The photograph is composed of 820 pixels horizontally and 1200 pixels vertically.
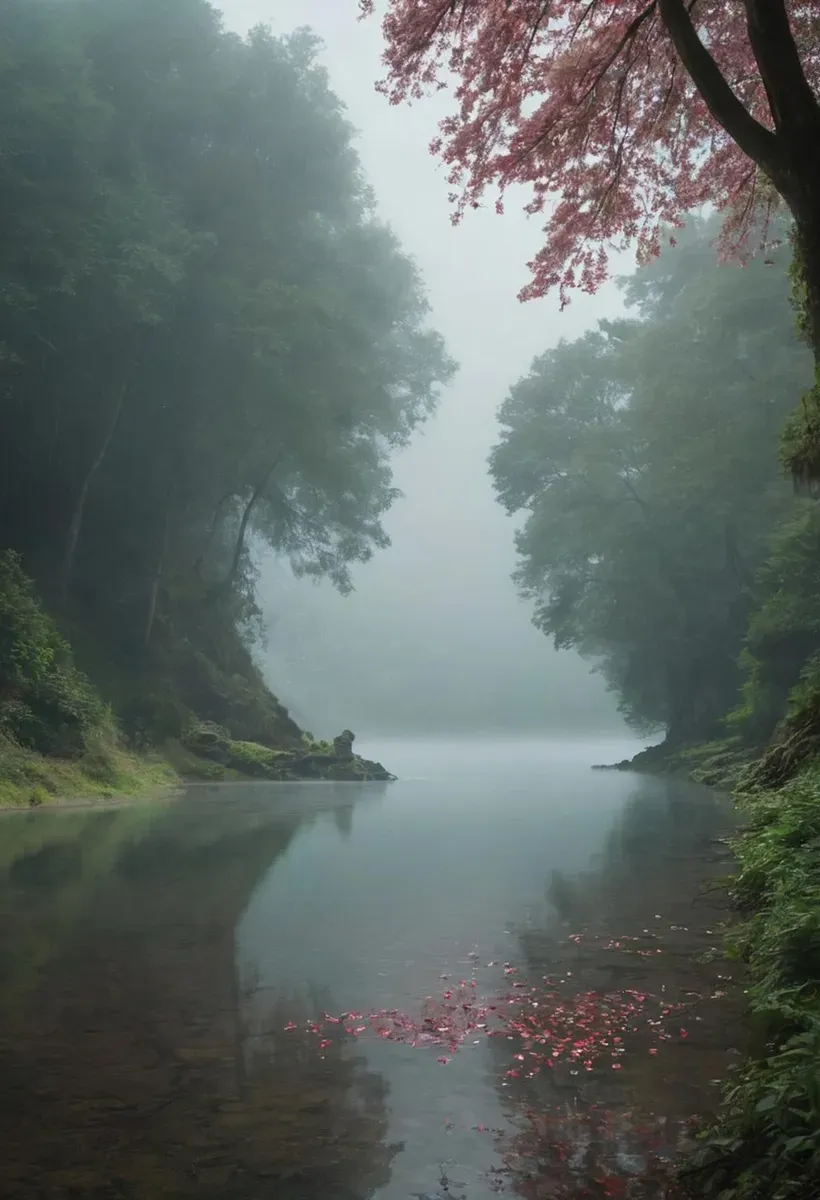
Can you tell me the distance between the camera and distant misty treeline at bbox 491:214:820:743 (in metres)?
29.8

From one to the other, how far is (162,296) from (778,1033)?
72.1 feet

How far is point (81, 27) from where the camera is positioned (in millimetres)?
24250

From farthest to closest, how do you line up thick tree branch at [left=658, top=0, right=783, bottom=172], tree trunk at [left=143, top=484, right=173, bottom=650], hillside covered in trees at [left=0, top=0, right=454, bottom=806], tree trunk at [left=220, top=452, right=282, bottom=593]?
tree trunk at [left=220, top=452, right=282, bottom=593]
tree trunk at [left=143, top=484, right=173, bottom=650]
hillside covered in trees at [left=0, top=0, right=454, bottom=806]
thick tree branch at [left=658, top=0, right=783, bottom=172]

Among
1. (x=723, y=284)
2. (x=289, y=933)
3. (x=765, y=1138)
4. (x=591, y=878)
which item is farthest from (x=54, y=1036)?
(x=723, y=284)

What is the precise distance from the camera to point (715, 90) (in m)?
6.25

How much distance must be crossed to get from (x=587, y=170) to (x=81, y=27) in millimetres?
21548

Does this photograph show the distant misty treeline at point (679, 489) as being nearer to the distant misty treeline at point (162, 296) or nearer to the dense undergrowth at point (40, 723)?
the distant misty treeline at point (162, 296)

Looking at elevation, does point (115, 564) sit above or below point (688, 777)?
above

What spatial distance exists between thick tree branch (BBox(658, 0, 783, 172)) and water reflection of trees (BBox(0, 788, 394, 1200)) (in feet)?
19.7

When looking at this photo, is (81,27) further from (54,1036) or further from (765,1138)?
(765,1138)

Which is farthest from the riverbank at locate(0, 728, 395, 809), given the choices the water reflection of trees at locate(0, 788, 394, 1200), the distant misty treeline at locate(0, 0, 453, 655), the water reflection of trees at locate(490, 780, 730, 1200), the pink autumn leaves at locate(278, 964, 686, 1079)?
the pink autumn leaves at locate(278, 964, 686, 1079)

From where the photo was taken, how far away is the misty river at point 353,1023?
328 centimetres

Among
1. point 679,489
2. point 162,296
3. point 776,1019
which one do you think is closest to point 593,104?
point 776,1019

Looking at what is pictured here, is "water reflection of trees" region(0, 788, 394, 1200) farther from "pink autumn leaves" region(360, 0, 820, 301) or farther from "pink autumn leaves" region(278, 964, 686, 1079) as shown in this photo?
"pink autumn leaves" region(360, 0, 820, 301)
